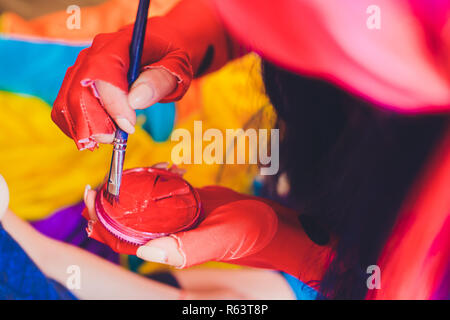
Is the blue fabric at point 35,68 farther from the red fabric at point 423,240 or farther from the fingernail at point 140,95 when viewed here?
the red fabric at point 423,240

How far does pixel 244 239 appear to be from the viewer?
55cm

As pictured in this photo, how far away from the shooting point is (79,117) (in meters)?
0.47

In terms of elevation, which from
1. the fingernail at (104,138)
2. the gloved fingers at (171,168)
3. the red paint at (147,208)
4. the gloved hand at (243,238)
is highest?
the fingernail at (104,138)

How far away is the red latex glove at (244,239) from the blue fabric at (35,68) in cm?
13

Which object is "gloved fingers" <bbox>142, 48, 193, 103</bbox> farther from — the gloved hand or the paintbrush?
the gloved hand

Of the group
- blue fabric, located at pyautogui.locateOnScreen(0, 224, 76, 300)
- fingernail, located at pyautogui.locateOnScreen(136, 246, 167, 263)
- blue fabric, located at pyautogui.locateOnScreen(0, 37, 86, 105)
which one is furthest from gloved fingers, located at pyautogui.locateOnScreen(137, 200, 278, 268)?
blue fabric, located at pyautogui.locateOnScreen(0, 37, 86, 105)

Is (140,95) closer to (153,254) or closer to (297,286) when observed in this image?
(153,254)

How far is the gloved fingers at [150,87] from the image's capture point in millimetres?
450

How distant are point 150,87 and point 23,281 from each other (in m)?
0.28

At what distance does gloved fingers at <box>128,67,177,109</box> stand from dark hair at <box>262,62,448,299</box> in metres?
0.16

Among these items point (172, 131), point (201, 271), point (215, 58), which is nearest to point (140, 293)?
point (201, 271)

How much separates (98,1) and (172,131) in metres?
0.20

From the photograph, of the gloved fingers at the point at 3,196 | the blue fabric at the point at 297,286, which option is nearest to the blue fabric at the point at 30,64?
the gloved fingers at the point at 3,196
